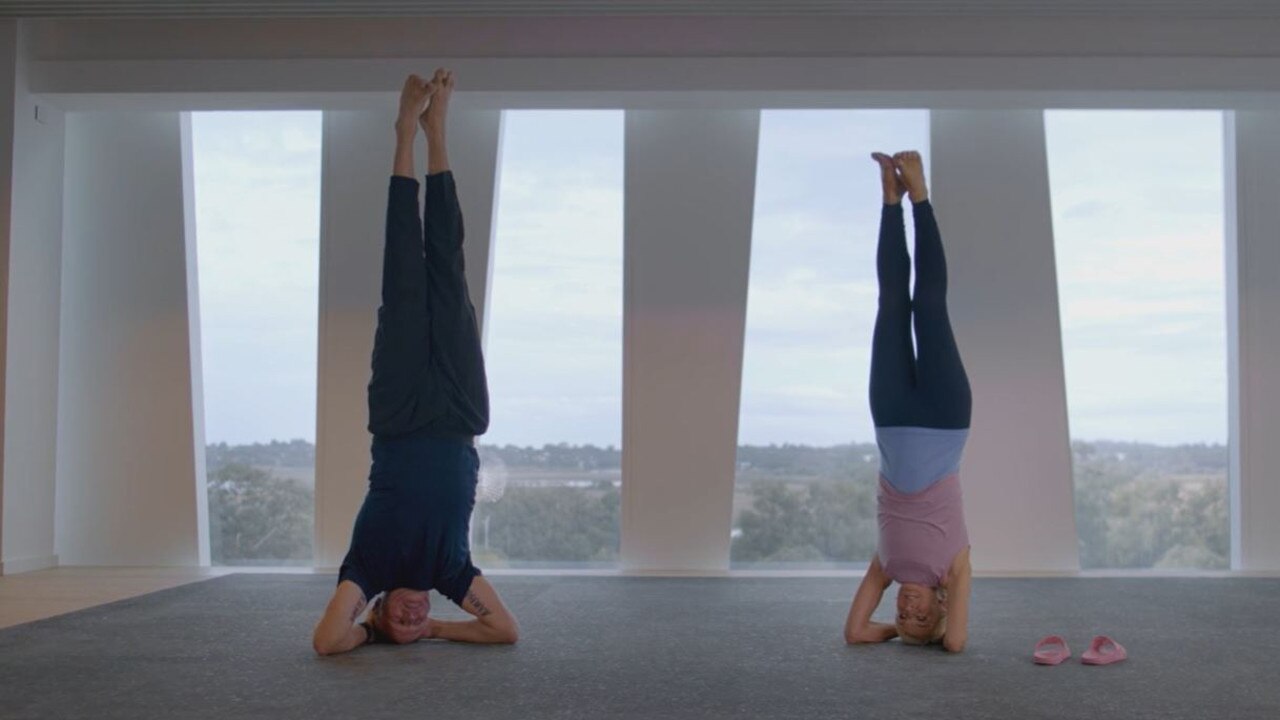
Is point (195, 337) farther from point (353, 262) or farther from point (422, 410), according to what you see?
point (422, 410)

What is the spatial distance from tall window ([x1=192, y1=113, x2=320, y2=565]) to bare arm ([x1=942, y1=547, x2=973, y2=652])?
174 inches

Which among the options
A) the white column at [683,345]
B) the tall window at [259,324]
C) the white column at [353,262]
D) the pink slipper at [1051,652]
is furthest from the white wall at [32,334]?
the pink slipper at [1051,652]

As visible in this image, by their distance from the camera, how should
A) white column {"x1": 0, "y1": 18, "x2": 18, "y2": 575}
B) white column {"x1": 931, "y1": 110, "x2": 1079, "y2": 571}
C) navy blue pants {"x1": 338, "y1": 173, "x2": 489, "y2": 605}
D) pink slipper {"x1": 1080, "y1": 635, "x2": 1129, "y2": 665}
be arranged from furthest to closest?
white column {"x1": 931, "y1": 110, "x2": 1079, "y2": 571}
white column {"x1": 0, "y1": 18, "x2": 18, "y2": 575}
navy blue pants {"x1": 338, "y1": 173, "x2": 489, "y2": 605}
pink slipper {"x1": 1080, "y1": 635, "x2": 1129, "y2": 665}

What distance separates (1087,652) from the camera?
3.89 m

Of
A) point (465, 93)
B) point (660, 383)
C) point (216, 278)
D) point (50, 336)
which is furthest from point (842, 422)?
point (50, 336)

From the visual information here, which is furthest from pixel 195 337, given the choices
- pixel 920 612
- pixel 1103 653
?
pixel 1103 653

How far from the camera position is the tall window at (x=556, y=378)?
7219 mm

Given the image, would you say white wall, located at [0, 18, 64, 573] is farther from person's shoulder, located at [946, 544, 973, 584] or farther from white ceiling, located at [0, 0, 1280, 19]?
person's shoulder, located at [946, 544, 973, 584]

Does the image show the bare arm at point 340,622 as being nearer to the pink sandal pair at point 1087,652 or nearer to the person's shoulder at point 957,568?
the person's shoulder at point 957,568

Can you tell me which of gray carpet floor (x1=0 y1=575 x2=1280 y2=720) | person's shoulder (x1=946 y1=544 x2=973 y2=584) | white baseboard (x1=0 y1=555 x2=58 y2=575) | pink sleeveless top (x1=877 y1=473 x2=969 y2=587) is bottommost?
white baseboard (x1=0 y1=555 x2=58 y2=575)

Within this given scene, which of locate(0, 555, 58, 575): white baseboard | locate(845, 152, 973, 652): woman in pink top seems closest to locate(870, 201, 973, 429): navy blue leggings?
locate(845, 152, 973, 652): woman in pink top

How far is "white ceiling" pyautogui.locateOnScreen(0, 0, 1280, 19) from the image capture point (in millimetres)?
6258

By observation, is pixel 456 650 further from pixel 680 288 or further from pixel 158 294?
pixel 158 294

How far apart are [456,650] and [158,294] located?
168 inches
